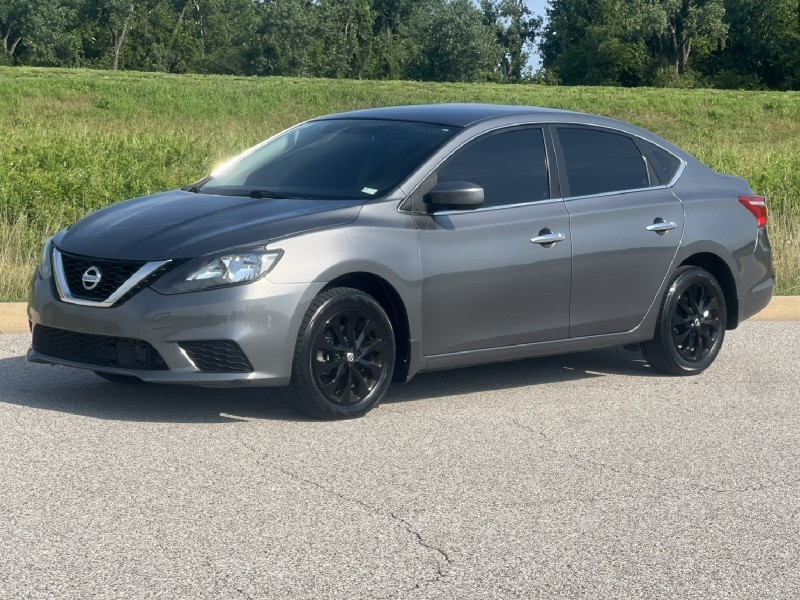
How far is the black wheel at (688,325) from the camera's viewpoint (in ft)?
29.2

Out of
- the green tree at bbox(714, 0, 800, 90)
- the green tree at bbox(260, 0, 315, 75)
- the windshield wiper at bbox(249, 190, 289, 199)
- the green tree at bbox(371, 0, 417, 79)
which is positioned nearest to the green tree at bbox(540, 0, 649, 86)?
the green tree at bbox(714, 0, 800, 90)

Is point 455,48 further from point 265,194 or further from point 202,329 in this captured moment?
point 202,329

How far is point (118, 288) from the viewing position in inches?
277

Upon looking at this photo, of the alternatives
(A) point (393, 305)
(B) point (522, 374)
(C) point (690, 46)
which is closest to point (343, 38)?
(C) point (690, 46)

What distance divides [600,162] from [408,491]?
3.49m

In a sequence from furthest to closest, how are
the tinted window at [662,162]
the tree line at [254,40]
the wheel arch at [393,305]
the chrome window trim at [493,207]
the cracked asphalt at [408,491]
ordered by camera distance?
1. the tree line at [254,40]
2. the tinted window at [662,162]
3. the chrome window trim at [493,207]
4. the wheel arch at [393,305]
5. the cracked asphalt at [408,491]

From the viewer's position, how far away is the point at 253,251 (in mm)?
7008

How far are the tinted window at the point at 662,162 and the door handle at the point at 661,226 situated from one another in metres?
0.36

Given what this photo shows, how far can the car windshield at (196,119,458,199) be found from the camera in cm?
782

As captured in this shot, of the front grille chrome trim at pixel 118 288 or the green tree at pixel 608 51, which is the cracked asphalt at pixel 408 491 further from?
the green tree at pixel 608 51

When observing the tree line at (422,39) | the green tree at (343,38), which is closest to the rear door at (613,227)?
the tree line at (422,39)

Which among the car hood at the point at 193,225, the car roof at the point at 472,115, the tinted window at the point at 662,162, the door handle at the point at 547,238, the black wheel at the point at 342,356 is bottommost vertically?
the black wheel at the point at 342,356

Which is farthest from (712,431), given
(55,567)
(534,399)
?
(55,567)

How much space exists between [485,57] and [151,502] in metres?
114
